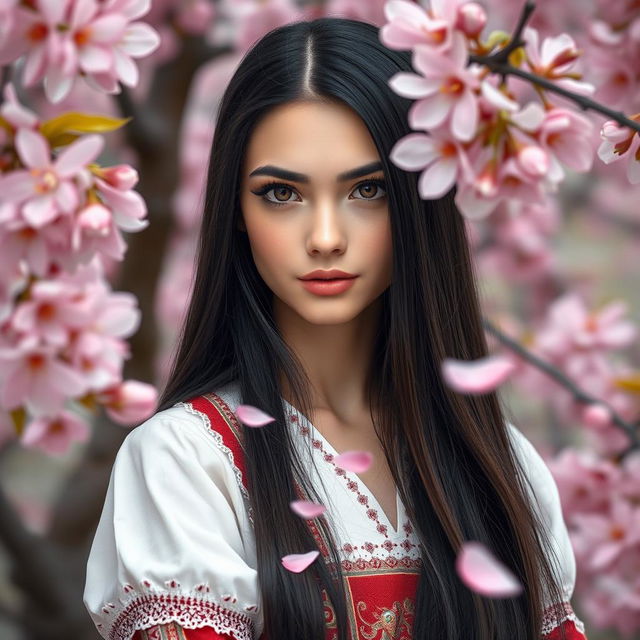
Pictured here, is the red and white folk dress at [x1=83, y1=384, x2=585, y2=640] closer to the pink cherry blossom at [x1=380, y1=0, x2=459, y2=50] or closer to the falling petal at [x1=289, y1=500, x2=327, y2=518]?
the falling petal at [x1=289, y1=500, x2=327, y2=518]

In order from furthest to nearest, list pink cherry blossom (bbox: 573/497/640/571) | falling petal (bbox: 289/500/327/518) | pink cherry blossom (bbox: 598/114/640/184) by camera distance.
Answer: pink cherry blossom (bbox: 573/497/640/571), falling petal (bbox: 289/500/327/518), pink cherry blossom (bbox: 598/114/640/184)

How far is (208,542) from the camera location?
1333 millimetres

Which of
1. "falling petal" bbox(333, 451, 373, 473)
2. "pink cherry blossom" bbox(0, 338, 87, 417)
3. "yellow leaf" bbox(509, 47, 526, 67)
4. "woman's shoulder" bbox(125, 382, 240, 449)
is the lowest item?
"falling petal" bbox(333, 451, 373, 473)

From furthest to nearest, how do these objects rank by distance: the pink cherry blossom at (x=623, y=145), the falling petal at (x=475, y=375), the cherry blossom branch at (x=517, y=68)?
1. the pink cherry blossom at (x=623, y=145)
2. the cherry blossom branch at (x=517, y=68)
3. the falling petal at (x=475, y=375)

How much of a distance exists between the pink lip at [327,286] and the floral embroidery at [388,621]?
380 millimetres

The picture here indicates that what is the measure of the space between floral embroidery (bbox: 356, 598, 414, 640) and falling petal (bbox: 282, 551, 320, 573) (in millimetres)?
125

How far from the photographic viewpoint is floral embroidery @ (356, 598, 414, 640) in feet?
4.70

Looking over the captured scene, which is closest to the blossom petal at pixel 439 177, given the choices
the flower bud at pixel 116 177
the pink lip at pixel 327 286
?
the flower bud at pixel 116 177

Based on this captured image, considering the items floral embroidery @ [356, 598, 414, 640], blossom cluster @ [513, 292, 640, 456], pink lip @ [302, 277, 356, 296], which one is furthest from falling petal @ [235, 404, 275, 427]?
blossom cluster @ [513, 292, 640, 456]

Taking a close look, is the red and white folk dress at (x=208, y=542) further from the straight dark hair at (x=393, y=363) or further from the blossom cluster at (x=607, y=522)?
the blossom cluster at (x=607, y=522)

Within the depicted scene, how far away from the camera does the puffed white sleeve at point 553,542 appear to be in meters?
1.57

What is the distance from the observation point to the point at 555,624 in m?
1.57

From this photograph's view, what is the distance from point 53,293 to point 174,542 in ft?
1.52

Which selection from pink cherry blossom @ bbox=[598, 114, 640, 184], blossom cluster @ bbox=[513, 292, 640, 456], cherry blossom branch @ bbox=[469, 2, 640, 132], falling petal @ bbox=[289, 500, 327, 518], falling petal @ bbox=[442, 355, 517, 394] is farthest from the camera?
blossom cluster @ bbox=[513, 292, 640, 456]
